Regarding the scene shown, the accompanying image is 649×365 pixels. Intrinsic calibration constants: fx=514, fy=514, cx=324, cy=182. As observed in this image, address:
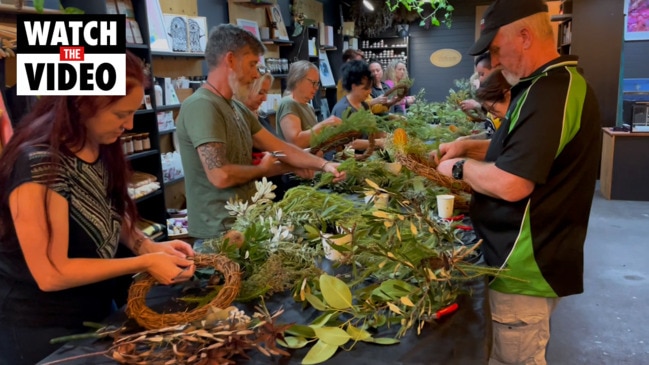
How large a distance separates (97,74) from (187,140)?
871 mm

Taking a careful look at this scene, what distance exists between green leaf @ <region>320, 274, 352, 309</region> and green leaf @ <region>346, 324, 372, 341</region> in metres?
0.11

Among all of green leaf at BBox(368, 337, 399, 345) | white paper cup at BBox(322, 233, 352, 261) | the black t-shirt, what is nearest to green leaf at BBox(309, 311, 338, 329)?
green leaf at BBox(368, 337, 399, 345)

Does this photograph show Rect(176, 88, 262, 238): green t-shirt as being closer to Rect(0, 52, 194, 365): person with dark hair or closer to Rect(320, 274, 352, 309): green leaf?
Rect(0, 52, 194, 365): person with dark hair

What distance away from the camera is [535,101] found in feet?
5.45

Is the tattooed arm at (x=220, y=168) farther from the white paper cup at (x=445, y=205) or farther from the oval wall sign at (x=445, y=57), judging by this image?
the oval wall sign at (x=445, y=57)

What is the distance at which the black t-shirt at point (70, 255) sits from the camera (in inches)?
58.3

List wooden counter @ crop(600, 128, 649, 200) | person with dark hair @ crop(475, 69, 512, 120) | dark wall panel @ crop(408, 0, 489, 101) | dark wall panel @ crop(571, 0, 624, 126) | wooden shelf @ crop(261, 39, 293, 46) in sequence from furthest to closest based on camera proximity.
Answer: dark wall panel @ crop(408, 0, 489, 101) → dark wall panel @ crop(571, 0, 624, 126) → wooden shelf @ crop(261, 39, 293, 46) → wooden counter @ crop(600, 128, 649, 200) → person with dark hair @ crop(475, 69, 512, 120)

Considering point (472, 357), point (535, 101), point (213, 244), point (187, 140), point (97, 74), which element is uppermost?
point (97, 74)

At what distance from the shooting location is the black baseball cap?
1767 mm

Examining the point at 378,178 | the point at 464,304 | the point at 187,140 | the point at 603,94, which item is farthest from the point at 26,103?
the point at 603,94

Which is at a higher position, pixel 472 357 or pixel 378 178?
pixel 378 178

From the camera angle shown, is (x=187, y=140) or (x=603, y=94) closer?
(x=187, y=140)

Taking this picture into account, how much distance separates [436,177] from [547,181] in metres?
0.69

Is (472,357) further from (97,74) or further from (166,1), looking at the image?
(166,1)
